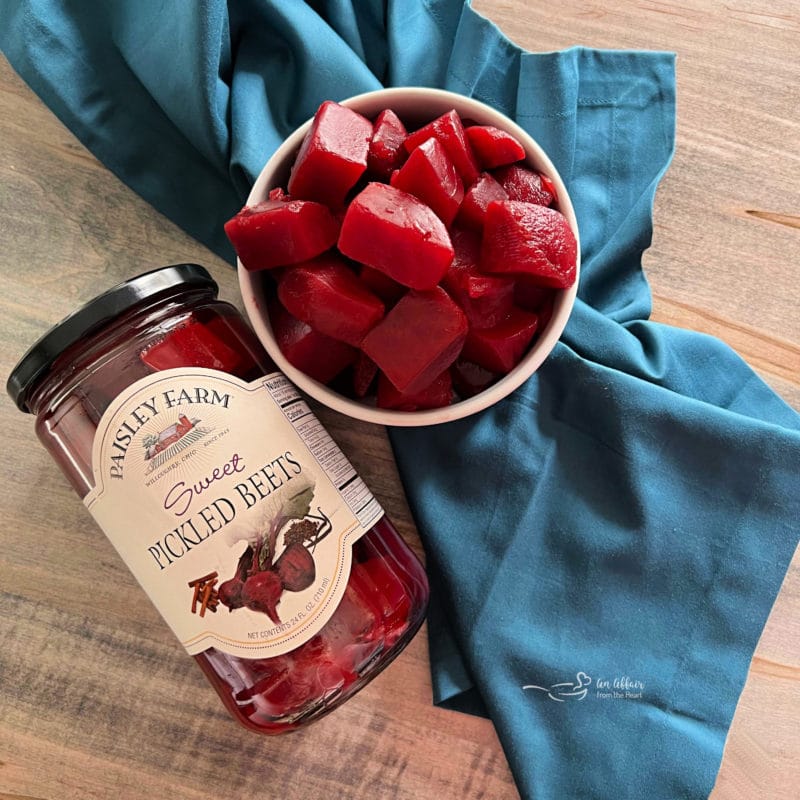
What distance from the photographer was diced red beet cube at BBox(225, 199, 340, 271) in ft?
2.23

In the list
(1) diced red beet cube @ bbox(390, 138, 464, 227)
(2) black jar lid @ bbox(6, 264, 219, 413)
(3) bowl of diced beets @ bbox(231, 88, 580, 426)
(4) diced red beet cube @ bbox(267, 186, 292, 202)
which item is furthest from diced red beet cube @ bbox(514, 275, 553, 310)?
(2) black jar lid @ bbox(6, 264, 219, 413)

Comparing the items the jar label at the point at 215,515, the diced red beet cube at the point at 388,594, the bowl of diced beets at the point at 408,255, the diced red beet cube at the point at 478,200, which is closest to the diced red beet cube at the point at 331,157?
the bowl of diced beets at the point at 408,255

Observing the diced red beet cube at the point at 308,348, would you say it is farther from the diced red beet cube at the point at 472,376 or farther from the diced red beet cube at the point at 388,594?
the diced red beet cube at the point at 388,594

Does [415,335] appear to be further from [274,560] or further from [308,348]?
[274,560]

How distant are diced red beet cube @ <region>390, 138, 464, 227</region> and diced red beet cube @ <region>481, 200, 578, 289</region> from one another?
4 cm

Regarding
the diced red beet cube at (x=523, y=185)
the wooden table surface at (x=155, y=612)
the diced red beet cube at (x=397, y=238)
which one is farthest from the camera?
the wooden table surface at (x=155, y=612)

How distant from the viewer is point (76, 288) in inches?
37.9

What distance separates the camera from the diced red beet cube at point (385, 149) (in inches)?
28.4

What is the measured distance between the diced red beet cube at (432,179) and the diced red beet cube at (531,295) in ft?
0.37

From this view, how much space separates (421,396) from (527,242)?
0.64ft

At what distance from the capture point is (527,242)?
0.69m

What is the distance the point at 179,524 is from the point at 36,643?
392 mm

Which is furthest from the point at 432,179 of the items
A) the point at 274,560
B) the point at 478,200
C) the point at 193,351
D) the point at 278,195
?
the point at 274,560

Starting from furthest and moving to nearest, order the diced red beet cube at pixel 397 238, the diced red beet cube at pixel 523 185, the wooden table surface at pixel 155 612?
the wooden table surface at pixel 155 612
the diced red beet cube at pixel 523 185
the diced red beet cube at pixel 397 238
